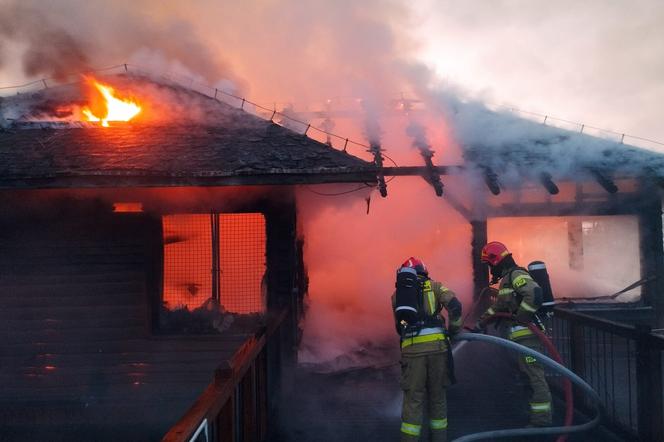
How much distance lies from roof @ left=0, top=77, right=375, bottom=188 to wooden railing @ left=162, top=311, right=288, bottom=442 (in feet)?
6.36

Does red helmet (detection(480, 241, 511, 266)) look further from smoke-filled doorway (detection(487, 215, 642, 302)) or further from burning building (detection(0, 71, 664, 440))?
smoke-filled doorway (detection(487, 215, 642, 302))

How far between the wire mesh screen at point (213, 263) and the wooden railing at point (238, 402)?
119cm

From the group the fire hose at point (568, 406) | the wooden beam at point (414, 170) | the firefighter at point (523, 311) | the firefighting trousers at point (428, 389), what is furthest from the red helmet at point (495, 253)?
the wooden beam at point (414, 170)

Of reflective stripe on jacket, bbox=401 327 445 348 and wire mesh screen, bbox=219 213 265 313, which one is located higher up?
wire mesh screen, bbox=219 213 265 313

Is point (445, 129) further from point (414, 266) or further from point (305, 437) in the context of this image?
point (305, 437)

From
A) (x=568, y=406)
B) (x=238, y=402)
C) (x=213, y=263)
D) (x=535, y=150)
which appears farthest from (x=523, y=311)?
(x=535, y=150)

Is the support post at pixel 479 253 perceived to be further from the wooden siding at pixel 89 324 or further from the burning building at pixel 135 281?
the wooden siding at pixel 89 324

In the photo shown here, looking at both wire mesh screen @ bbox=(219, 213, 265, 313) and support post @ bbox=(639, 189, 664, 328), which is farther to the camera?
support post @ bbox=(639, 189, 664, 328)

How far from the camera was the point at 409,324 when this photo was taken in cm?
436

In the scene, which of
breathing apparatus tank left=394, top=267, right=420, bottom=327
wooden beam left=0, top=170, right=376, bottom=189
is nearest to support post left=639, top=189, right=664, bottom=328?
wooden beam left=0, top=170, right=376, bottom=189

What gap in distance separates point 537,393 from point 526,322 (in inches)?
28.4

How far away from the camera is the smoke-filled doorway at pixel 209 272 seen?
21.3 ft

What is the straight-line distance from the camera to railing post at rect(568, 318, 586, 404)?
5.36 meters

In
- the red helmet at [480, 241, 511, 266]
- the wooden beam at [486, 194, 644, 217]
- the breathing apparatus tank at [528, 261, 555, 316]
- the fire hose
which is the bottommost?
the fire hose
